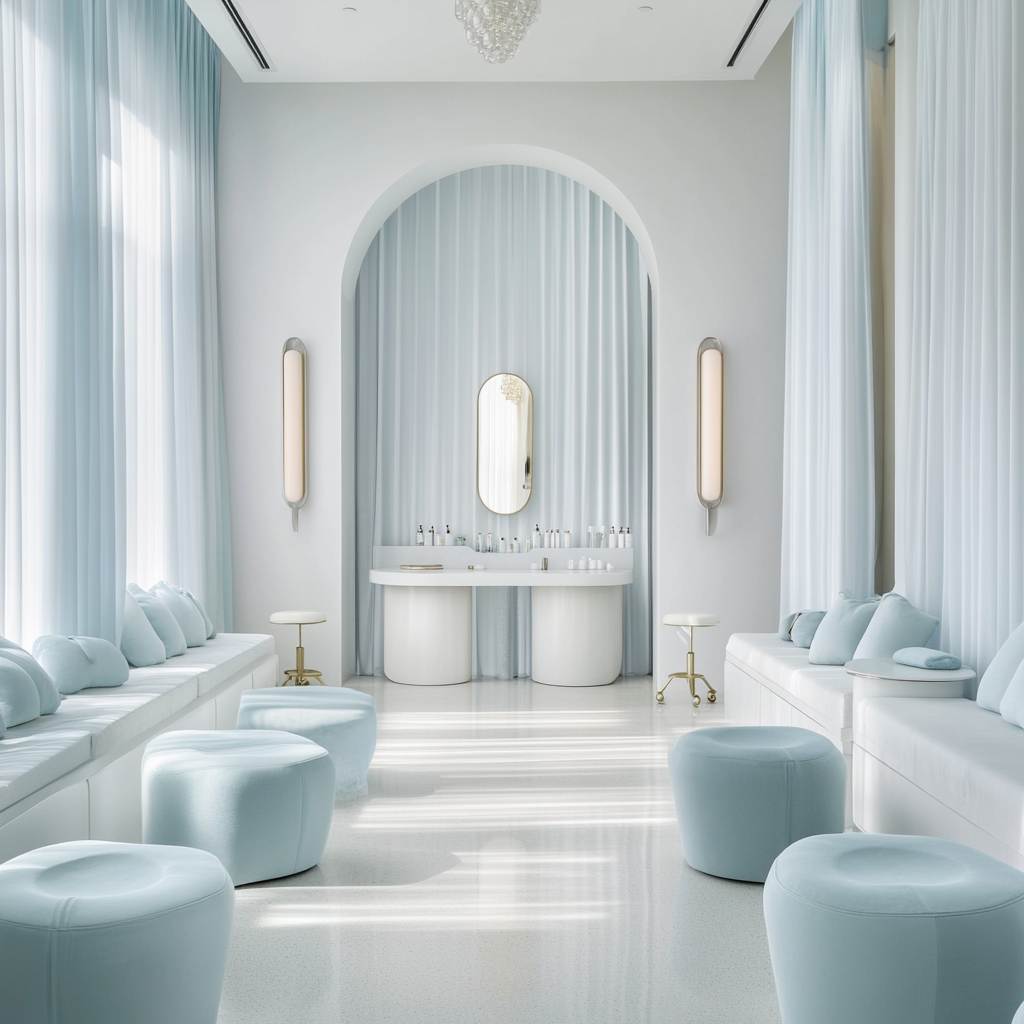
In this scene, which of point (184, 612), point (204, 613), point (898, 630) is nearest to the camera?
point (898, 630)

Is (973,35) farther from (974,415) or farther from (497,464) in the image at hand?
(497,464)

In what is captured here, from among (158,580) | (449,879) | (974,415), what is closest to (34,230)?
(158,580)

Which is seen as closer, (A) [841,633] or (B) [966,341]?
(B) [966,341]

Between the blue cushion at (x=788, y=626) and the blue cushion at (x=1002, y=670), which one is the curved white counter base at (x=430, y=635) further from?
the blue cushion at (x=1002, y=670)

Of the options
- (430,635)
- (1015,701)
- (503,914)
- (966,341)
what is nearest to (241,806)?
(503,914)

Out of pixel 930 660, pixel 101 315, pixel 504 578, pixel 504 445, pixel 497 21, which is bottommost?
pixel 930 660

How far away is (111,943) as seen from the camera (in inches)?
76.4

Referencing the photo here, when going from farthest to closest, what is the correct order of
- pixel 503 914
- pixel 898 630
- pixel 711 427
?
pixel 711 427 < pixel 898 630 < pixel 503 914

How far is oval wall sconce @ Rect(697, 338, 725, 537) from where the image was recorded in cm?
640

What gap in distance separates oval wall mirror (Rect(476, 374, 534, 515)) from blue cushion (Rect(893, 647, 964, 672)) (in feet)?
12.2

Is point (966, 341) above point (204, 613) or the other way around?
above

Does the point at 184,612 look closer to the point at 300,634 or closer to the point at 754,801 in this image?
the point at 300,634

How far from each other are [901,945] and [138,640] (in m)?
3.68

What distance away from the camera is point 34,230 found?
405 centimetres
